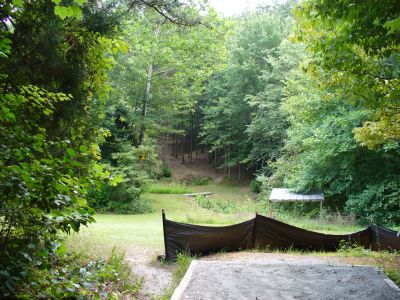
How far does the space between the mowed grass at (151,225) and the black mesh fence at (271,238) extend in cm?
130

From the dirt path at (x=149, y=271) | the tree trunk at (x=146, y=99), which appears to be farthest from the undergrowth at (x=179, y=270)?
the tree trunk at (x=146, y=99)

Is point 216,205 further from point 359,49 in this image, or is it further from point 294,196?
point 359,49

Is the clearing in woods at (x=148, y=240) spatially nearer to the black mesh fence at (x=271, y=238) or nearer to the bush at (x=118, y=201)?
the black mesh fence at (x=271, y=238)

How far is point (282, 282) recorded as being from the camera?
19.1 feet

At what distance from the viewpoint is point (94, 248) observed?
27.2 feet

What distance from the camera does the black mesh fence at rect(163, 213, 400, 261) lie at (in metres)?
8.70

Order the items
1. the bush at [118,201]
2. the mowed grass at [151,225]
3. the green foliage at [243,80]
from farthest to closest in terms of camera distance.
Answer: the green foliage at [243,80] → the bush at [118,201] → the mowed grass at [151,225]

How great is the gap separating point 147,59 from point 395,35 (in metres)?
15.7

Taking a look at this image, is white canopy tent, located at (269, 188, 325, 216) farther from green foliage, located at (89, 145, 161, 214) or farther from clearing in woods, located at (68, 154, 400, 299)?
green foliage, located at (89, 145, 161, 214)

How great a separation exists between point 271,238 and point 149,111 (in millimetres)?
17257

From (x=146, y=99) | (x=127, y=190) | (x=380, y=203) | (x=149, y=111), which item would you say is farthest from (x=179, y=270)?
(x=149, y=111)

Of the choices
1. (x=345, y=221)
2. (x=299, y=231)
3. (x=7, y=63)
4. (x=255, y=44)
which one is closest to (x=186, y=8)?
(x=7, y=63)

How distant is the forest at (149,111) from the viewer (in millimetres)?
2957

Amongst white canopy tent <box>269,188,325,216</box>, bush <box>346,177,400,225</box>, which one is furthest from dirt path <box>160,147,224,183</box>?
bush <box>346,177,400,225</box>
